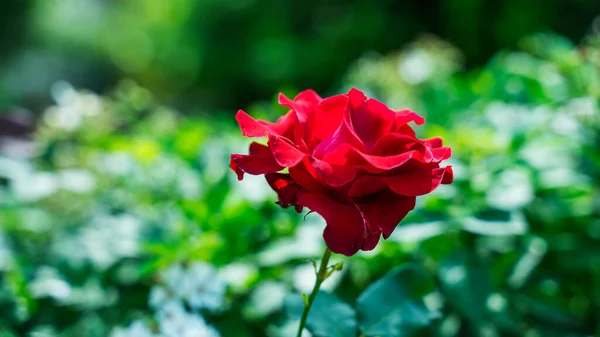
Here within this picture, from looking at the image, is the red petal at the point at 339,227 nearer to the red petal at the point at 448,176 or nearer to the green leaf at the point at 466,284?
the red petal at the point at 448,176

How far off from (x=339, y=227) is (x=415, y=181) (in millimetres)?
93

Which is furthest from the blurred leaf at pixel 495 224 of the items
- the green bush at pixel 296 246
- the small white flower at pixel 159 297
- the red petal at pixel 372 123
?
the small white flower at pixel 159 297

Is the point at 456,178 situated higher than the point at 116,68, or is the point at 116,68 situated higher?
the point at 116,68

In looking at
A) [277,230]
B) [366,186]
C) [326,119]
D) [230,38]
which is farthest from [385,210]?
[230,38]

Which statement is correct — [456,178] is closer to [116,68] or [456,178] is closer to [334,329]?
[334,329]

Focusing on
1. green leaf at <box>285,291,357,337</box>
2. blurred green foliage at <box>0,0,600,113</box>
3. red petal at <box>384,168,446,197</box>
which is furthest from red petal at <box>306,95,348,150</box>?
blurred green foliage at <box>0,0,600,113</box>

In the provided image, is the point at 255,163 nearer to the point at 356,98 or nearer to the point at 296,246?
the point at 356,98

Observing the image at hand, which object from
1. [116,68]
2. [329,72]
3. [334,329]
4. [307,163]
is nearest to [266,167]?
[307,163]

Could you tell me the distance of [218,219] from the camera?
1.19m

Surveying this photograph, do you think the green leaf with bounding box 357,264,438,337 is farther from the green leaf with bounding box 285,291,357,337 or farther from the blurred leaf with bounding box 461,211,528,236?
the blurred leaf with bounding box 461,211,528,236

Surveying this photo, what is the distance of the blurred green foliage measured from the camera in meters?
4.08

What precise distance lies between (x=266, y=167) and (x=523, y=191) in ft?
2.26

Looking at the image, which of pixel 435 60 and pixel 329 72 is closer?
pixel 435 60

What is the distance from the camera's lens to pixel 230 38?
598 centimetres
